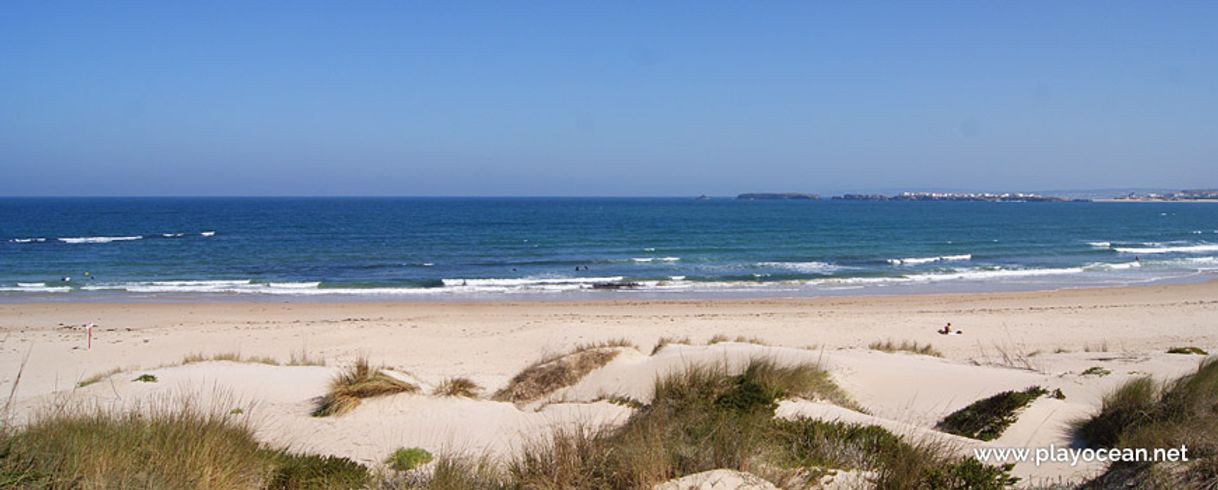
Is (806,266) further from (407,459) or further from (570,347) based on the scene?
(407,459)

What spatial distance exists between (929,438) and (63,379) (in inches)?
579

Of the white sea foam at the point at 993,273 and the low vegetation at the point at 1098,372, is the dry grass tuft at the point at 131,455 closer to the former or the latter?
the low vegetation at the point at 1098,372

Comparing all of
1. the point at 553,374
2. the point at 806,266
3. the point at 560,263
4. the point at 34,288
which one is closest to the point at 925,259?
the point at 806,266

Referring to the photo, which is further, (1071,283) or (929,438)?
(1071,283)

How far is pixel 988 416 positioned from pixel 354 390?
6.95 m

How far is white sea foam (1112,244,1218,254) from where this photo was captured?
49812mm

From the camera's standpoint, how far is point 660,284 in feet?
111

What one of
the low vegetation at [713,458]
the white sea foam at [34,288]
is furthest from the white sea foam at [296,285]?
the low vegetation at [713,458]

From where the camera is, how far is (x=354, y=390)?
9.30m

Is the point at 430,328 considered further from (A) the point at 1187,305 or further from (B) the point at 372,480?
(A) the point at 1187,305

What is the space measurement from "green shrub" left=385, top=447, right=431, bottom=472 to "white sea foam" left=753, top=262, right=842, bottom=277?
108ft

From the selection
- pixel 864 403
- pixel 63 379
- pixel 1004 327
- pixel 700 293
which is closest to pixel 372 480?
pixel 864 403

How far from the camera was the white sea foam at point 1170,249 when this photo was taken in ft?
163

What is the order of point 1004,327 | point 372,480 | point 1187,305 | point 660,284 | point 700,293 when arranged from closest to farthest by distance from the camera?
point 372,480 → point 1004,327 → point 1187,305 → point 700,293 → point 660,284
